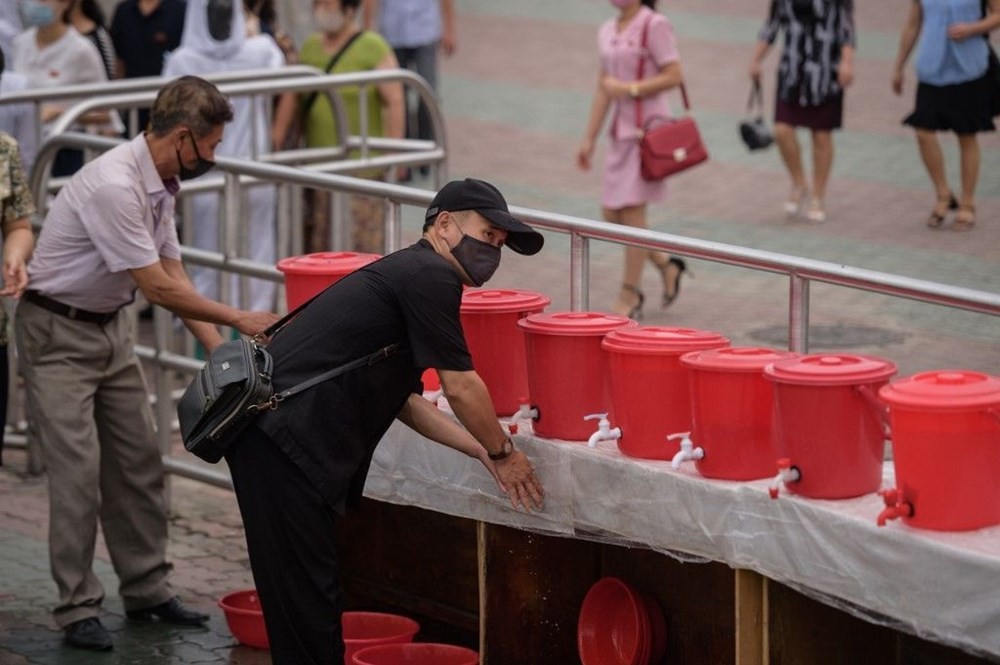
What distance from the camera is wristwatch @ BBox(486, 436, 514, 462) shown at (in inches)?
193

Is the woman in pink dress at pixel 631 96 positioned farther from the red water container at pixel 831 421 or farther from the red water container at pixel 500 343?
the red water container at pixel 831 421

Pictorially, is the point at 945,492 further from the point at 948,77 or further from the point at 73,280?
the point at 948,77

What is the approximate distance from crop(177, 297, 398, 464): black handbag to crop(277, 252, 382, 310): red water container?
3.20ft

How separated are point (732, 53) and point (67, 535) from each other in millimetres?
12942

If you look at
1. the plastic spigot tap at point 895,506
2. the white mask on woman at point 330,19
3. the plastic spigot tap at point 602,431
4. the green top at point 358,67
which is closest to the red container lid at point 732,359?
the plastic spigot tap at point 602,431

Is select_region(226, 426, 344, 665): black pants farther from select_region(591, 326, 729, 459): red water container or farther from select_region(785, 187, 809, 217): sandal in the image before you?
select_region(785, 187, 809, 217): sandal

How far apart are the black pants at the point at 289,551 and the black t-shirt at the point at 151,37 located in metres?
6.82

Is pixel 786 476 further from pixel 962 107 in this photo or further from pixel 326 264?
pixel 962 107

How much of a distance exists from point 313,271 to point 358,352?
1164 mm

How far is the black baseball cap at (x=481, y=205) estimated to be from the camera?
4.73 metres

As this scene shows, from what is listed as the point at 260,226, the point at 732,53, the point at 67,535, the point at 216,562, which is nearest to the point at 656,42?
the point at 260,226

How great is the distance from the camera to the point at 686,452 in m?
4.64

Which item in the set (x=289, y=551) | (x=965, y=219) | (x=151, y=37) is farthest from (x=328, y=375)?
(x=965, y=219)

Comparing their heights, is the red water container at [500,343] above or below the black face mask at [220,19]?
below
